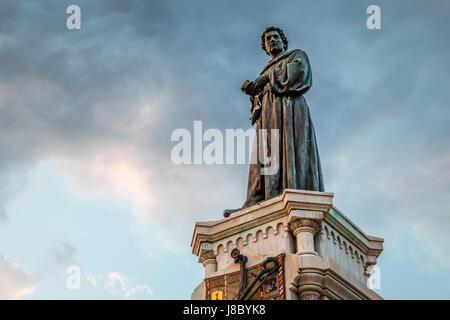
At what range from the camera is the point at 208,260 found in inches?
530

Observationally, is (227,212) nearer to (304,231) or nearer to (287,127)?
(304,231)

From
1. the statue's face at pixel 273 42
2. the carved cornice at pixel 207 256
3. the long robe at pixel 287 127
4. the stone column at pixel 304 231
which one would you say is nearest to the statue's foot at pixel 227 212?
the long robe at pixel 287 127

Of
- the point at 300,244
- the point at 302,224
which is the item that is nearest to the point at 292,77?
the point at 302,224

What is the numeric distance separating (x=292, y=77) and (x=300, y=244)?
4.30 metres

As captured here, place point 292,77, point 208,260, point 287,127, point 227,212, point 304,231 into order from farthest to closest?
point 292,77 < point 287,127 < point 227,212 < point 208,260 < point 304,231

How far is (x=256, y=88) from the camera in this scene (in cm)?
1584

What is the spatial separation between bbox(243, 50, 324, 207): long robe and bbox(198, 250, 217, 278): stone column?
145cm

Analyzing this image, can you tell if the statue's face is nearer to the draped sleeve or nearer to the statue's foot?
the draped sleeve

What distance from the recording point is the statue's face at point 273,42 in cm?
1627

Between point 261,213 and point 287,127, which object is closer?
point 261,213
